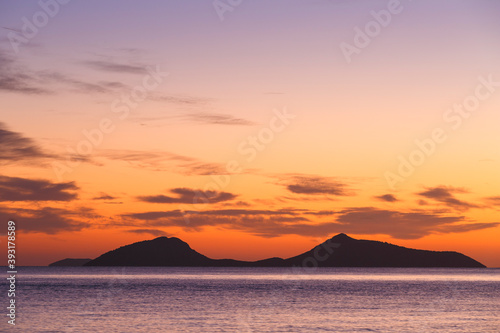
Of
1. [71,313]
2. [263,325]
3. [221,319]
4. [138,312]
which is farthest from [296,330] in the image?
[71,313]

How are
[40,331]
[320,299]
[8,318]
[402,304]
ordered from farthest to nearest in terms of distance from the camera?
[320,299], [402,304], [8,318], [40,331]

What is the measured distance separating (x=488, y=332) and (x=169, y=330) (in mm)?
27478

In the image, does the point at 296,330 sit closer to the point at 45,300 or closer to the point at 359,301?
the point at 359,301

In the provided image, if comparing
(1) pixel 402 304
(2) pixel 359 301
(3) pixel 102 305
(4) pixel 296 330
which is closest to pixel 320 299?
(2) pixel 359 301

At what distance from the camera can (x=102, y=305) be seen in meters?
77.6

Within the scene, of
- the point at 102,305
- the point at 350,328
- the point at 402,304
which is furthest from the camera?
the point at 402,304

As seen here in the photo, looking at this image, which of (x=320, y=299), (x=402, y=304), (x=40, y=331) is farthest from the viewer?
(x=320, y=299)

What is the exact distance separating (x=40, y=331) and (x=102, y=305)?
26050 mm

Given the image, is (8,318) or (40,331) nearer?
(40,331)

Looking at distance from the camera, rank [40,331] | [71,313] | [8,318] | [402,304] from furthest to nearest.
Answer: [402,304] → [71,313] → [8,318] → [40,331]

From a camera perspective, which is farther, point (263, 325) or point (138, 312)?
point (138, 312)

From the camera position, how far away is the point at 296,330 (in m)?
54.2

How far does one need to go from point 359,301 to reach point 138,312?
34.5 m

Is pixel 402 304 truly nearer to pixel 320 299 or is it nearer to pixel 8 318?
pixel 320 299
